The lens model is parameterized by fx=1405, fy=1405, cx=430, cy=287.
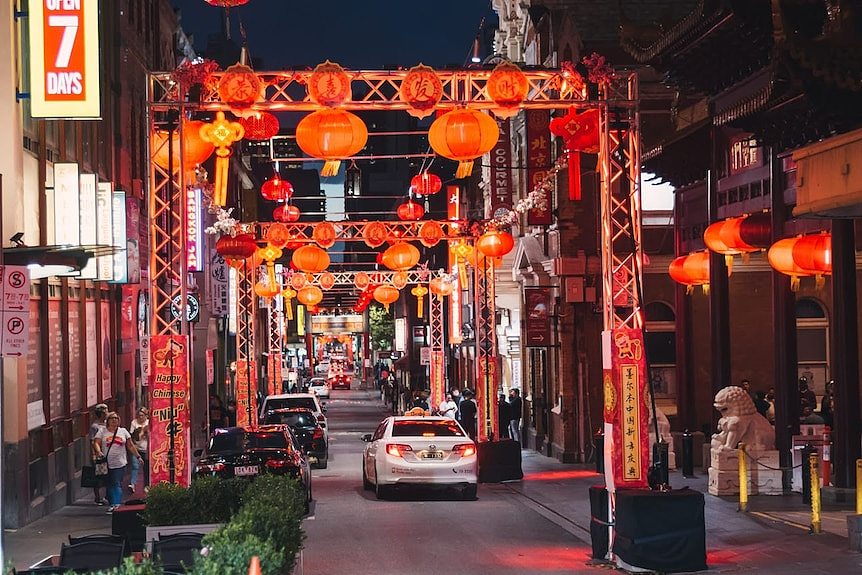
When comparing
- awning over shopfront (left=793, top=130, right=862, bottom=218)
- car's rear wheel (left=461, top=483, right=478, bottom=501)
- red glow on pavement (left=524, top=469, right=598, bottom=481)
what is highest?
awning over shopfront (left=793, top=130, right=862, bottom=218)

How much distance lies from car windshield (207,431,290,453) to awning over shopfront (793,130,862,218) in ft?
39.2

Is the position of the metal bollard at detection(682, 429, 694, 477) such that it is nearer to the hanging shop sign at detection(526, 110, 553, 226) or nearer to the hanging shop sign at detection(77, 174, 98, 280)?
the hanging shop sign at detection(526, 110, 553, 226)

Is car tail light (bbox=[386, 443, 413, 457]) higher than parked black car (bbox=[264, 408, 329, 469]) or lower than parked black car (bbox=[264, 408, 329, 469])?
higher

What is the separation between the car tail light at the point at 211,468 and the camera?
2347 cm

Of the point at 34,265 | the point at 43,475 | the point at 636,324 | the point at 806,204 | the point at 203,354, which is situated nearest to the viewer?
the point at 806,204

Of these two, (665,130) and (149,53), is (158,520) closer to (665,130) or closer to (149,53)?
(665,130)

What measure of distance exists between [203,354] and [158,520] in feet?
124

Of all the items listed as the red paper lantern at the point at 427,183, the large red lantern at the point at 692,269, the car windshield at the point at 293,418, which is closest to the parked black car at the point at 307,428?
the car windshield at the point at 293,418

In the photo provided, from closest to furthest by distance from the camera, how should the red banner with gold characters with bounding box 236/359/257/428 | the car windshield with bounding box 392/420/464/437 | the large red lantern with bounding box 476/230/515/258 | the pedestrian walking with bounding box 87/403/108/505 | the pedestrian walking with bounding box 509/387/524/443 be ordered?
the pedestrian walking with bounding box 87/403/108/505
the car windshield with bounding box 392/420/464/437
the large red lantern with bounding box 476/230/515/258
the pedestrian walking with bounding box 509/387/524/443
the red banner with gold characters with bounding box 236/359/257/428

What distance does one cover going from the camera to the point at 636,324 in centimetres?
2030

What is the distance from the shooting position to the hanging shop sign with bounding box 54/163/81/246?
25.1 metres

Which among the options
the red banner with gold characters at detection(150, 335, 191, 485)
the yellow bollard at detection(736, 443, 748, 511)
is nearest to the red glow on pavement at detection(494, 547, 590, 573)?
the yellow bollard at detection(736, 443, 748, 511)

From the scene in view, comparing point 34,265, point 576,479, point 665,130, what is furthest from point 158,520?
point 665,130

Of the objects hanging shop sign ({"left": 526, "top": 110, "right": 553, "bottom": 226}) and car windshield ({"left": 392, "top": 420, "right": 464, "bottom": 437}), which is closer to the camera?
car windshield ({"left": 392, "top": 420, "right": 464, "bottom": 437})
